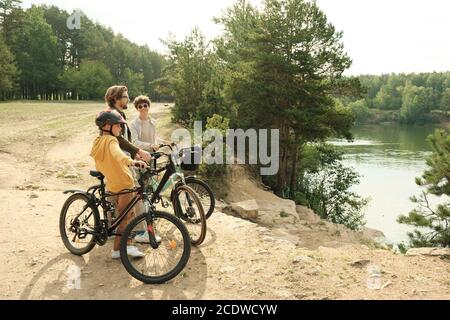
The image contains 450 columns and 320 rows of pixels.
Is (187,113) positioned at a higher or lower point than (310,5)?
lower

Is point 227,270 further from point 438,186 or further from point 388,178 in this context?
point 388,178

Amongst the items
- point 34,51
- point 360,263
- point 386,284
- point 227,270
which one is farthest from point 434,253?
→ point 34,51

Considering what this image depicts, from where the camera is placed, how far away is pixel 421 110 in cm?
10488

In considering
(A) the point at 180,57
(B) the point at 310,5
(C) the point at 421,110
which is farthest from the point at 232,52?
(C) the point at 421,110

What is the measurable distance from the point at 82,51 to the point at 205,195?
63.1 m

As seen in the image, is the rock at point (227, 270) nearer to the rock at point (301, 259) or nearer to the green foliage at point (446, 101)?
the rock at point (301, 259)

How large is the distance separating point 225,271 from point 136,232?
1.30m

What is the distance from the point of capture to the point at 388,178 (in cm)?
3353

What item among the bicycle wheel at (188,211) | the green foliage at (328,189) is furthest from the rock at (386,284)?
the green foliage at (328,189)

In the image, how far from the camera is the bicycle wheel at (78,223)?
5.32 meters

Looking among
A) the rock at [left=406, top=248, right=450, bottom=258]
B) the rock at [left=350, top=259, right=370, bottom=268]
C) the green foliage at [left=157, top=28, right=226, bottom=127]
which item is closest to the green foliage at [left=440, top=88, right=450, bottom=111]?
the green foliage at [left=157, top=28, right=226, bottom=127]

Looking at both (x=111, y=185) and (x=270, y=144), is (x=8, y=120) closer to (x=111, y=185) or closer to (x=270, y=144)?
(x=270, y=144)

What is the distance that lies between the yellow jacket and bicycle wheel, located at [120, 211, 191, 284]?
23.0 inches

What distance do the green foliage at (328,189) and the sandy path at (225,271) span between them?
13730 mm
